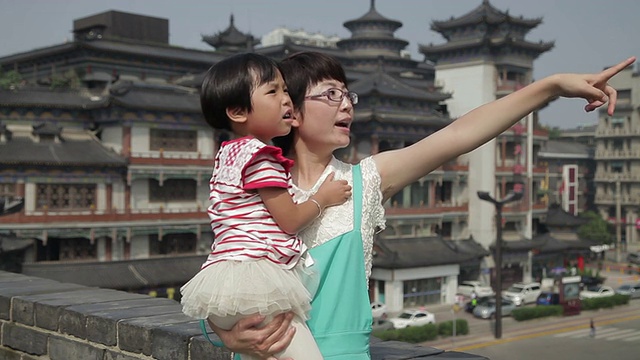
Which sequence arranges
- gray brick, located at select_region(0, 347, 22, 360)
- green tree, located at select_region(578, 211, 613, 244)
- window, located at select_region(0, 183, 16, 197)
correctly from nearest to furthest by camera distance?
gray brick, located at select_region(0, 347, 22, 360), window, located at select_region(0, 183, 16, 197), green tree, located at select_region(578, 211, 613, 244)

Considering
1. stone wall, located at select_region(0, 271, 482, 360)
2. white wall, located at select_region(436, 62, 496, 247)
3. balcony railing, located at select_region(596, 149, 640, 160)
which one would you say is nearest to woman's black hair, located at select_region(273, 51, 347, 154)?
stone wall, located at select_region(0, 271, 482, 360)

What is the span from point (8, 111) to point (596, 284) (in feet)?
97.4

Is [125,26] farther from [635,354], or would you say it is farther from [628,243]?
[628,243]

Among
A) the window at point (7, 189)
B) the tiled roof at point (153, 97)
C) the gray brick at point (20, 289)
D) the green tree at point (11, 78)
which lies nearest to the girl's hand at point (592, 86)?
the gray brick at point (20, 289)

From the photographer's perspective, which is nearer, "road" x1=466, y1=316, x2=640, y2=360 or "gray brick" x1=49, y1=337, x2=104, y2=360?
"gray brick" x1=49, y1=337, x2=104, y2=360

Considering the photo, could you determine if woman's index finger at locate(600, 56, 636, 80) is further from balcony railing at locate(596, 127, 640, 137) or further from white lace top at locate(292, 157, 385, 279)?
balcony railing at locate(596, 127, 640, 137)

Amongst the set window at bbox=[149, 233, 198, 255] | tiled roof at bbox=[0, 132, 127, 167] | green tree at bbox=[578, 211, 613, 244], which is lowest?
green tree at bbox=[578, 211, 613, 244]

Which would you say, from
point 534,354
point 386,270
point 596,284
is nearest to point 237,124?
point 534,354

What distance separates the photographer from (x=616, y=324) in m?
30.0

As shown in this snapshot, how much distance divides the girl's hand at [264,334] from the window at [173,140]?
2595cm

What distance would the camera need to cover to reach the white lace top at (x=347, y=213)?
2.84 meters

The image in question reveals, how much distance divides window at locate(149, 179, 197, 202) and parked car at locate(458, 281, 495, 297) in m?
14.2

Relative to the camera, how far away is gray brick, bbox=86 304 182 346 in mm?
4938

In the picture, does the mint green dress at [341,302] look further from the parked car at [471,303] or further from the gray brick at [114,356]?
the parked car at [471,303]
